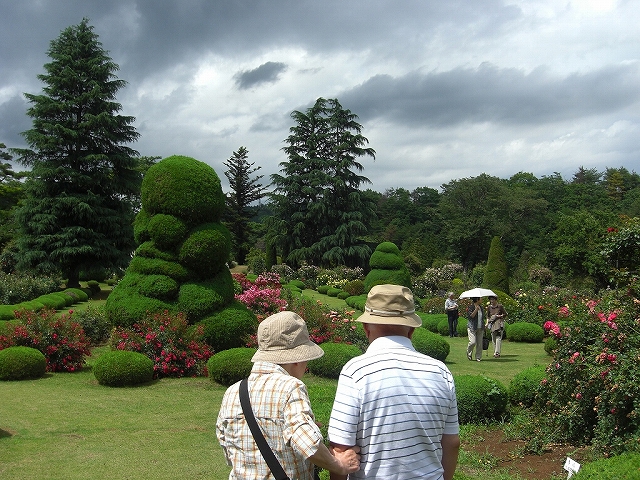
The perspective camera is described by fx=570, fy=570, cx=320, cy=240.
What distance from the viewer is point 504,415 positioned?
8.55 m

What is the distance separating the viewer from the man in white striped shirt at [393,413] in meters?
2.67

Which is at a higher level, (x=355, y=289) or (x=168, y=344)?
(x=168, y=344)

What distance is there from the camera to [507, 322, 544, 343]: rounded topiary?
1852 cm

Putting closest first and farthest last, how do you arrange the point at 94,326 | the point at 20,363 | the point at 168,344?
the point at 20,363 < the point at 168,344 < the point at 94,326

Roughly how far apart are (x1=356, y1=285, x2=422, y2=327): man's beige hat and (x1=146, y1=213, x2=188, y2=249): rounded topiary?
33.5ft

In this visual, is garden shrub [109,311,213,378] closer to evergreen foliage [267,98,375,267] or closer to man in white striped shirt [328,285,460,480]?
man in white striped shirt [328,285,460,480]

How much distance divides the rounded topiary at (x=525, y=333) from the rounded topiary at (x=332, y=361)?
8.99 meters

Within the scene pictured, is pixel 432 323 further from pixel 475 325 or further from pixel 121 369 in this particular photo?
pixel 121 369

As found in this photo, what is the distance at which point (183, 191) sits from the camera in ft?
41.6

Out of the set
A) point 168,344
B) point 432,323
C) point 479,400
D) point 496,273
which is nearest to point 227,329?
point 168,344

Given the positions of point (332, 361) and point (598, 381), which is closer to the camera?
point (598, 381)

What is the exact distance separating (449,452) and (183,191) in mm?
10681

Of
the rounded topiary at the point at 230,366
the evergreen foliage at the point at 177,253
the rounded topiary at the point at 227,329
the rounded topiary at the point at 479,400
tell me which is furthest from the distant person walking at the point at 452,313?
the rounded topiary at the point at 479,400

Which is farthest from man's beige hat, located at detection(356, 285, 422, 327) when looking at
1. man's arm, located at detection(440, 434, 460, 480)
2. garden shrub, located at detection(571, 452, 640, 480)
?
garden shrub, located at detection(571, 452, 640, 480)
